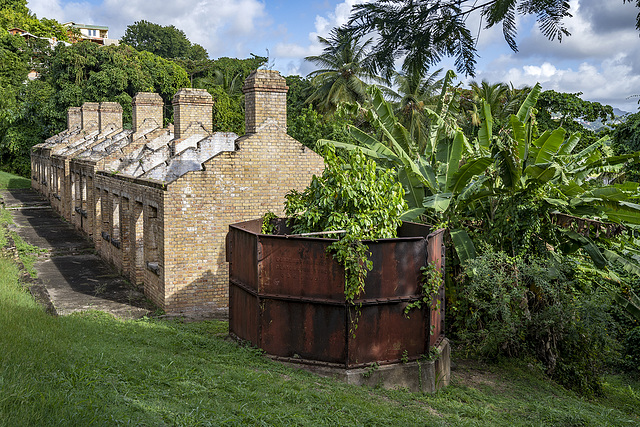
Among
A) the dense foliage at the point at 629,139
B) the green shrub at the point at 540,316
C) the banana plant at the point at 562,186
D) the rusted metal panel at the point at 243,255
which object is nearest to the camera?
the rusted metal panel at the point at 243,255

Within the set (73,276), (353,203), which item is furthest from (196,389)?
(73,276)

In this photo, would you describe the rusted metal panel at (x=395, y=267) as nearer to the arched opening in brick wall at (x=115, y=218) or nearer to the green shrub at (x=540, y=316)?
the green shrub at (x=540, y=316)

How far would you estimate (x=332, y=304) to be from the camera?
900 centimetres

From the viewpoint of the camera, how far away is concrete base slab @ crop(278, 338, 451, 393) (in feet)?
29.5

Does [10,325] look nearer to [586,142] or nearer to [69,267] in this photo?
Result: [69,267]

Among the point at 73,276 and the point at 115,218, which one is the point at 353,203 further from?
the point at 115,218

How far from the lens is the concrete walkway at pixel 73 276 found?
14.0 meters

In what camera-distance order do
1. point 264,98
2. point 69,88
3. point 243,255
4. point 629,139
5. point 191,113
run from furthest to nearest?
point 69,88 → point 629,139 → point 191,113 → point 264,98 → point 243,255

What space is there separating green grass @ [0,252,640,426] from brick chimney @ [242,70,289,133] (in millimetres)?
5912

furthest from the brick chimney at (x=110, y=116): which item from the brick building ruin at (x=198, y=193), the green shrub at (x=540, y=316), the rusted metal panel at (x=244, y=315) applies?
the green shrub at (x=540, y=316)

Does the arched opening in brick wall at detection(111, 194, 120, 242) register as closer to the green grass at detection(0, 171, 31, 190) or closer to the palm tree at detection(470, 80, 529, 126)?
the palm tree at detection(470, 80, 529, 126)

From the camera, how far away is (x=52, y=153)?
31750 mm

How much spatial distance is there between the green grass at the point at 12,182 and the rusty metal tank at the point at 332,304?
1684 inches

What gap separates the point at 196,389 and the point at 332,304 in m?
2.74
